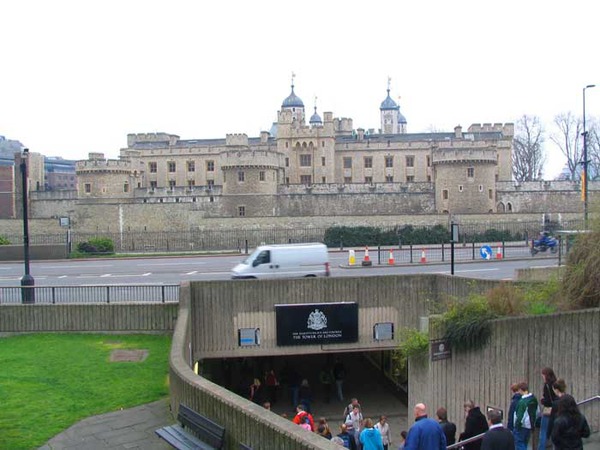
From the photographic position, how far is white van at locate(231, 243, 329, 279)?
22672mm

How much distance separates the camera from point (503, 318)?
12.5m

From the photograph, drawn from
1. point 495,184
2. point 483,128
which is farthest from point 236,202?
point 483,128

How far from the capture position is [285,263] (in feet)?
74.6

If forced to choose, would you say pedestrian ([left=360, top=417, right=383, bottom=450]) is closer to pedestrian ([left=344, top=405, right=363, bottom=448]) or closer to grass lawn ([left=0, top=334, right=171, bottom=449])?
pedestrian ([left=344, top=405, right=363, bottom=448])

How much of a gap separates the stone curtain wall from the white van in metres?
10.1

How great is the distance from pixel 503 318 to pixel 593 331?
Result: 1.61 metres

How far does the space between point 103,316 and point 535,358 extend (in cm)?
1081

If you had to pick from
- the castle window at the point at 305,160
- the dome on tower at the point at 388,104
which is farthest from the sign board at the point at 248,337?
the dome on tower at the point at 388,104

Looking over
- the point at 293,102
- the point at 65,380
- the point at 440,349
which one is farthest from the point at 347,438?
the point at 293,102

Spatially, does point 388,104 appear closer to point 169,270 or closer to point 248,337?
point 169,270

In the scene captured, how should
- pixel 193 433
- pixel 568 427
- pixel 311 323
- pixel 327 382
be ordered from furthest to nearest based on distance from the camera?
pixel 327 382 < pixel 311 323 < pixel 193 433 < pixel 568 427

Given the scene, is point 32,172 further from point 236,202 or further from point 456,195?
point 456,195

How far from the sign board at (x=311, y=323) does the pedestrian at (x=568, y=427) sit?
10825mm

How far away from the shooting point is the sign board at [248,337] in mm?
18719
